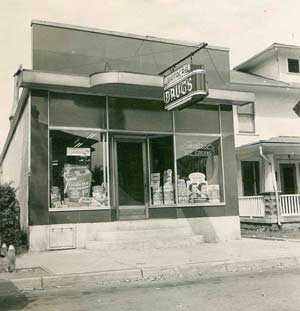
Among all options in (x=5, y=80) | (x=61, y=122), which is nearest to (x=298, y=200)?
(x=61, y=122)

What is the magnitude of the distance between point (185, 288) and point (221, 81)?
9.36 m

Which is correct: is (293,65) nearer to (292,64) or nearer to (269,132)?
(292,64)

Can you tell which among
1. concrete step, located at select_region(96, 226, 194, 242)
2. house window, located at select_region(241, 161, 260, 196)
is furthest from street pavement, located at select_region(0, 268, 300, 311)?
Answer: house window, located at select_region(241, 161, 260, 196)

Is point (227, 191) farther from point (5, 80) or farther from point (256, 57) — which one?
point (256, 57)

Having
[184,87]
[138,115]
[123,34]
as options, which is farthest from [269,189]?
[123,34]

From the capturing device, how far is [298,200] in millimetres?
19500

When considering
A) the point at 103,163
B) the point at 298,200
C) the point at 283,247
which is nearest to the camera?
the point at 283,247

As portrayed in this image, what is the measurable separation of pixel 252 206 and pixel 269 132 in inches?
170

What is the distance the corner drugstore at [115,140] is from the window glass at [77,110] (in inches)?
1.1

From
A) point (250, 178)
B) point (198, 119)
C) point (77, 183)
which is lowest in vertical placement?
point (77, 183)

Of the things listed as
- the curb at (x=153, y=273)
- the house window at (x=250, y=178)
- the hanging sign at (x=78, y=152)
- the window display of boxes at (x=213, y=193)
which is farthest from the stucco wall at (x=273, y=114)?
the curb at (x=153, y=273)

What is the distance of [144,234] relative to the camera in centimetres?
1341

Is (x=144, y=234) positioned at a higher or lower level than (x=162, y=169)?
lower

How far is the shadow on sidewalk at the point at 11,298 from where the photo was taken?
675 centimetres
